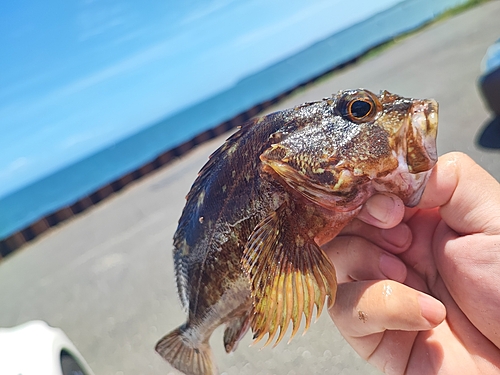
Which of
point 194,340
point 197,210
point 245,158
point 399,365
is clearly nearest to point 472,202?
point 399,365

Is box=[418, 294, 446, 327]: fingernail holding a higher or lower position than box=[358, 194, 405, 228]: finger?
lower

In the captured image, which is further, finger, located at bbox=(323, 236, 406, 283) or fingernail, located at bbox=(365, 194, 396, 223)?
finger, located at bbox=(323, 236, 406, 283)

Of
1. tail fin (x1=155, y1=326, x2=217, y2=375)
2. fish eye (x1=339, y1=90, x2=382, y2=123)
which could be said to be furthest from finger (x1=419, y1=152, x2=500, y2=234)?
tail fin (x1=155, y1=326, x2=217, y2=375)

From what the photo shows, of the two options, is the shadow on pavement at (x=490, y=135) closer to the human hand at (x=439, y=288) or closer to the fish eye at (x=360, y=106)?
the human hand at (x=439, y=288)

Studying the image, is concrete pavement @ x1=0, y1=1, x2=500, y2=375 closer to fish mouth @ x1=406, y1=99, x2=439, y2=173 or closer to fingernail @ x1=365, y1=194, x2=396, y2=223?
fingernail @ x1=365, y1=194, x2=396, y2=223

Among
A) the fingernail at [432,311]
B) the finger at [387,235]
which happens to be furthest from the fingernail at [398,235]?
the fingernail at [432,311]

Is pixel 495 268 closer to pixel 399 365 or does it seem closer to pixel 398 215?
pixel 398 215

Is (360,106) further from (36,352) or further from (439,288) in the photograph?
(36,352)

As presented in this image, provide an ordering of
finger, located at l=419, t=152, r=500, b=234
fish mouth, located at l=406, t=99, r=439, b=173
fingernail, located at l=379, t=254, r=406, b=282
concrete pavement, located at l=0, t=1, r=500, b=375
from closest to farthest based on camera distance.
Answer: fish mouth, located at l=406, t=99, r=439, b=173 → finger, located at l=419, t=152, r=500, b=234 → fingernail, located at l=379, t=254, r=406, b=282 → concrete pavement, located at l=0, t=1, r=500, b=375
